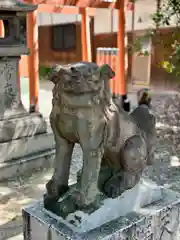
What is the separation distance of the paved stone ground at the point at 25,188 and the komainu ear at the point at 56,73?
1.42 meters

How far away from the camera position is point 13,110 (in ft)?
12.1

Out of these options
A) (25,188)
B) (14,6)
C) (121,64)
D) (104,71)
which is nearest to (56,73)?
(104,71)


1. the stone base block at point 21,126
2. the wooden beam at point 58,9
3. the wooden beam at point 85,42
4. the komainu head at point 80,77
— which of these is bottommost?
the stone base block at point 21,126

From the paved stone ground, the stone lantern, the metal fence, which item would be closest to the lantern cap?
the stone lantern

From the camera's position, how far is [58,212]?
178 cm

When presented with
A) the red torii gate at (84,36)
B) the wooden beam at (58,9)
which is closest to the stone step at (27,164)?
the red torii gate at (84,36)

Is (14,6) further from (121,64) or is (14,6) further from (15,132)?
(121,64)

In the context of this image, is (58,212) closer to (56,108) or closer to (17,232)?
(56,108)

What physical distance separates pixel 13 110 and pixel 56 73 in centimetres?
232

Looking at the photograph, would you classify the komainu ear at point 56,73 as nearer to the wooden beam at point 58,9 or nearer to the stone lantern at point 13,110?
the stone lantern at point 13,110

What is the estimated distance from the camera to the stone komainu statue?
1.50 m

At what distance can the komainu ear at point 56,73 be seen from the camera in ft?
4.86

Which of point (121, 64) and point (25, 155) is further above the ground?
point (121, 64)

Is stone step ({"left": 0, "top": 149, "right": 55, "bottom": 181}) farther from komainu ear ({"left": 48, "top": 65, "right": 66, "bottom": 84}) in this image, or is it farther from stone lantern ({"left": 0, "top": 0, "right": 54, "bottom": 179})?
komainu ear ({"left": 48, "top": 65, "right": 66, "bottom": 84})
